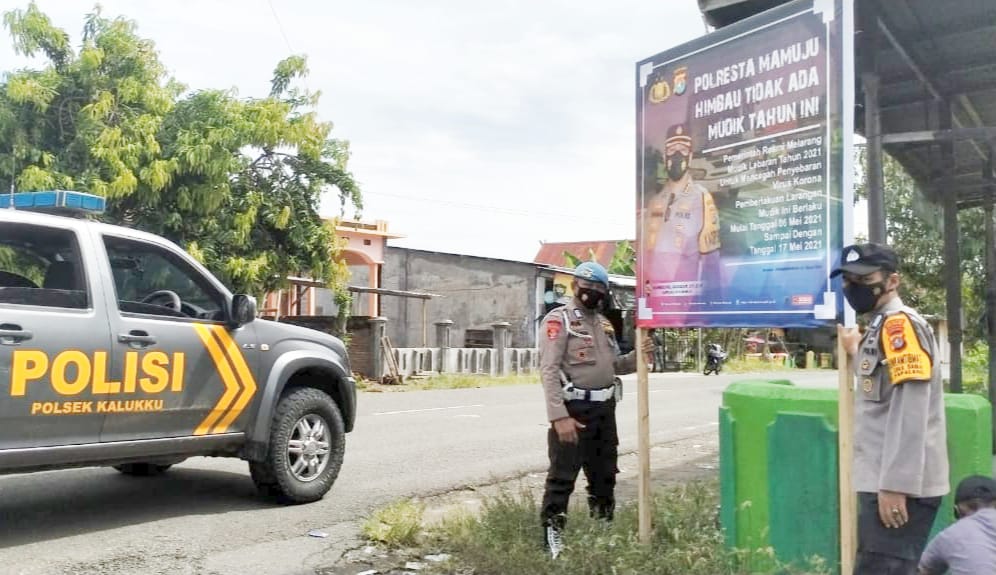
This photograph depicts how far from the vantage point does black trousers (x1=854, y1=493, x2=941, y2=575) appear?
3195mm

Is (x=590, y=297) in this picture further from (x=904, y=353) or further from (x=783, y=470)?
(x=904, y=353)

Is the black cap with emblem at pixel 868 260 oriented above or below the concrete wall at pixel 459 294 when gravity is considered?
below

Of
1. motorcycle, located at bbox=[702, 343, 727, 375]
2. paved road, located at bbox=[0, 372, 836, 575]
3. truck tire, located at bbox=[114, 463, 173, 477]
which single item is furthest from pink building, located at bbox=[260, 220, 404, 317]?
truck tire, located at bbox=[114, 463, 173, 477]

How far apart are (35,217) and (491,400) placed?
1200cm

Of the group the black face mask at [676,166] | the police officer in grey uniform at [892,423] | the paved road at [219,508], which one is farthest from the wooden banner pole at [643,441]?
the paved road at [219,508]

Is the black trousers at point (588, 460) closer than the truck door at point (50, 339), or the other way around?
the black trousers at point (588, 460)

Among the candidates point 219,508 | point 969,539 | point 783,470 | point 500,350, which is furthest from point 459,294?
point 969,539

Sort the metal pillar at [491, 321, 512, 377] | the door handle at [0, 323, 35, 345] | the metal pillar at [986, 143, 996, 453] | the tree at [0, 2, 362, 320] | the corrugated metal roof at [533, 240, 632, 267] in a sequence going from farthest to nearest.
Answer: the corrugated metal roof at [533, 240, 632, 267] → the metal pillar at [491, 321, 512, 377] → the tree at [0, 2, 362, 320] → the metal pillar at [986, 143, 996, 453] → the door handle at [0, 323, 35, 345]

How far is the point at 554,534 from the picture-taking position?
468 cm

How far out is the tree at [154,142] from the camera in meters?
13.9

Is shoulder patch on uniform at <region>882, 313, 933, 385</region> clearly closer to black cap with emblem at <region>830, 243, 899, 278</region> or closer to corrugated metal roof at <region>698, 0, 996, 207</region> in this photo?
black cap with emblem at <region>830, 243, 899, 278</region>

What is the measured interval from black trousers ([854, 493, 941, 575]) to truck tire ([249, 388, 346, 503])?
418 centimetres

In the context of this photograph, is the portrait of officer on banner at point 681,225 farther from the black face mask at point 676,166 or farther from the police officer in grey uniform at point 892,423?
the police officer in grey uniform at point 892,423

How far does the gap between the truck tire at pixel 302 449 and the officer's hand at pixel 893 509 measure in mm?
4263
